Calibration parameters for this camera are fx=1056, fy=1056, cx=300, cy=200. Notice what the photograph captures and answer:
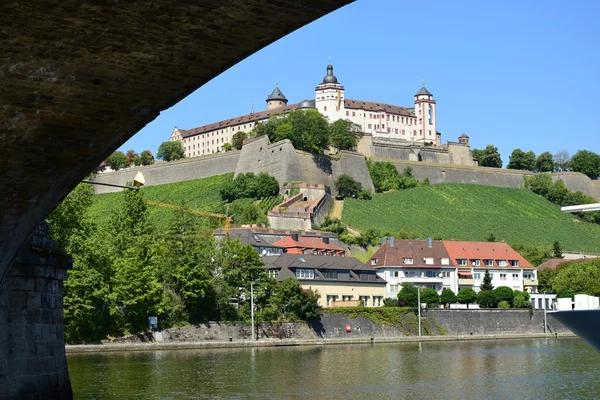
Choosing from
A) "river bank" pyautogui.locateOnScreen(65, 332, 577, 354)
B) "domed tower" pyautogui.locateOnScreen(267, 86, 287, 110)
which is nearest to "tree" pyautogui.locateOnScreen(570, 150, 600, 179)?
"domed tower" pyautogui.locateOnScreen(267, 86, 287, 110)

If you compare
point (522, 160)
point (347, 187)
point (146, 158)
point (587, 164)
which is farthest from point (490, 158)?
point (146, 158)

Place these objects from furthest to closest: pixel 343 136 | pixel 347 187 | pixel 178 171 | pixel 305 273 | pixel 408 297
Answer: pixel 178 171, pixel 343 136, pixel 347 187, pixel 408 297, pixel 305 273

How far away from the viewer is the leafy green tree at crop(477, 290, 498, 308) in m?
77.9

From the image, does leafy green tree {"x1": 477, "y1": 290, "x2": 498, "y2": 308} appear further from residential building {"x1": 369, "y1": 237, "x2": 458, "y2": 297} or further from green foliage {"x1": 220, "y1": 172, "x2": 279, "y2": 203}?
green foliage {"x1": 220, "y1": 172, "x2": 279, "y2": 203}

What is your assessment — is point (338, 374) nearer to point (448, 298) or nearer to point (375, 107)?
point (448, 298)

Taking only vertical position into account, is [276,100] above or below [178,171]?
above

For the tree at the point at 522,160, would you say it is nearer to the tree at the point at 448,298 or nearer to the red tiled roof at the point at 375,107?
the red tiled roof at the point at 375,107

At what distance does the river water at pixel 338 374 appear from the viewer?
30.8m

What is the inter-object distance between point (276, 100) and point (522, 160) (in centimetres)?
4137

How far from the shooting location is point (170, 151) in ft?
484

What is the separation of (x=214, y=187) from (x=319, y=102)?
113ft

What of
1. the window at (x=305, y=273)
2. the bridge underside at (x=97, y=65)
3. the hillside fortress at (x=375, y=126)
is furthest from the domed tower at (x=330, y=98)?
the bridge underside at (x=97, y=65)

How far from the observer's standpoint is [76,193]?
45.8 meters

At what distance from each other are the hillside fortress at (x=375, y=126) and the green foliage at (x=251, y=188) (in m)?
24.7
